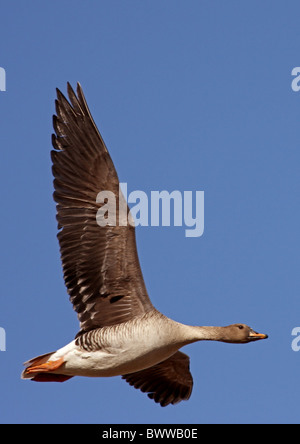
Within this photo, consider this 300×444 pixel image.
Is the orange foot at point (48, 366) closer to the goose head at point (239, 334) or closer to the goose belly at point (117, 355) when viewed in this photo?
the goose belly at point (117, 355)

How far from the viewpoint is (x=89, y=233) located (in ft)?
39.5

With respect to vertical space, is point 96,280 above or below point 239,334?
above

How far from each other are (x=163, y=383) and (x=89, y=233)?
3565mm

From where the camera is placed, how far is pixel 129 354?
38.1 feet

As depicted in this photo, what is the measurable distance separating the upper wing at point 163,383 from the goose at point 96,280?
1.90 metres

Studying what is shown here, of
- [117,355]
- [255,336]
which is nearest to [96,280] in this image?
[117,355]

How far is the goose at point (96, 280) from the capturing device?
11.8 meters

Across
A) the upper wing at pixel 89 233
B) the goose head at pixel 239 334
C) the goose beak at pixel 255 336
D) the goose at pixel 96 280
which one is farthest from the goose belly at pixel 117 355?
the goose beak at pixel 255 336

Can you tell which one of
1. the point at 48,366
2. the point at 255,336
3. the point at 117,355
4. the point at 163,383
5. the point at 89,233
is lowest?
the point at 163,383

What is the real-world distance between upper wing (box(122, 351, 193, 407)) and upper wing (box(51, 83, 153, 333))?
2.25 meters

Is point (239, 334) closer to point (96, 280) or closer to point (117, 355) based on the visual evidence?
point (117, 355)

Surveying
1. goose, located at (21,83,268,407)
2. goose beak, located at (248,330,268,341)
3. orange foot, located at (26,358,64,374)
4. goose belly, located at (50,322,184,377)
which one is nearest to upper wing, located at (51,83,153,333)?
goose, located at (21,83,268,407)

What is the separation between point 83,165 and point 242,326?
352 cm
